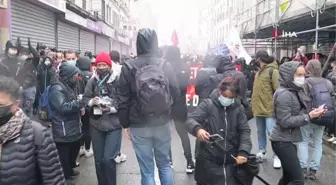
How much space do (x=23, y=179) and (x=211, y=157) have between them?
65.5 inches

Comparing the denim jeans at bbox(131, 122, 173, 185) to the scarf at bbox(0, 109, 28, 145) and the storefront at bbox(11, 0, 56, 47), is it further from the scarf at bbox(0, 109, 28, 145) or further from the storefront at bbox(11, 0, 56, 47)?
the storefront at bbox(11, 0, 56, 47)

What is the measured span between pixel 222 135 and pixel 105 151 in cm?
152

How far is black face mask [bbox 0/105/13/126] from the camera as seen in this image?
92.7 inches

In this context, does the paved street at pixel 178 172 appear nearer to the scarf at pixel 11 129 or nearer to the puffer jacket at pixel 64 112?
the puffer jacket at pixel 64 112

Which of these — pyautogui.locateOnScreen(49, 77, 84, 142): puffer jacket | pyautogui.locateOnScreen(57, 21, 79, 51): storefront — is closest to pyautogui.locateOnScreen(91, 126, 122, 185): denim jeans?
pyautogui.locateOnScreen(49, 77, 84, 142): puffer jacket

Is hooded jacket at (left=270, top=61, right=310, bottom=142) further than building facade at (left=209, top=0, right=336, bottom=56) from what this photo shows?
No

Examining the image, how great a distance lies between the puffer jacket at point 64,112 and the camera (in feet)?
15.2

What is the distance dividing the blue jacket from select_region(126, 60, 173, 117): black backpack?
1315 millimetres

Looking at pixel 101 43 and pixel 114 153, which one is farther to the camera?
pixel 101 43

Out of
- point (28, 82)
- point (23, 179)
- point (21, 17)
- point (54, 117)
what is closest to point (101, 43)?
point (21, 17)

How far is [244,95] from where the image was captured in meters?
5.01

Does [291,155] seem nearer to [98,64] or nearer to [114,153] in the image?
[114,153]

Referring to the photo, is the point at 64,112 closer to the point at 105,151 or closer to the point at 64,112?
the point at 64,112

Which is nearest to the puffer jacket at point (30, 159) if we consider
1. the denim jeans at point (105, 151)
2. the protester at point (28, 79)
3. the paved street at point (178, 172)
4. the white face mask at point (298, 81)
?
the denim jeans at point (105, 151)
